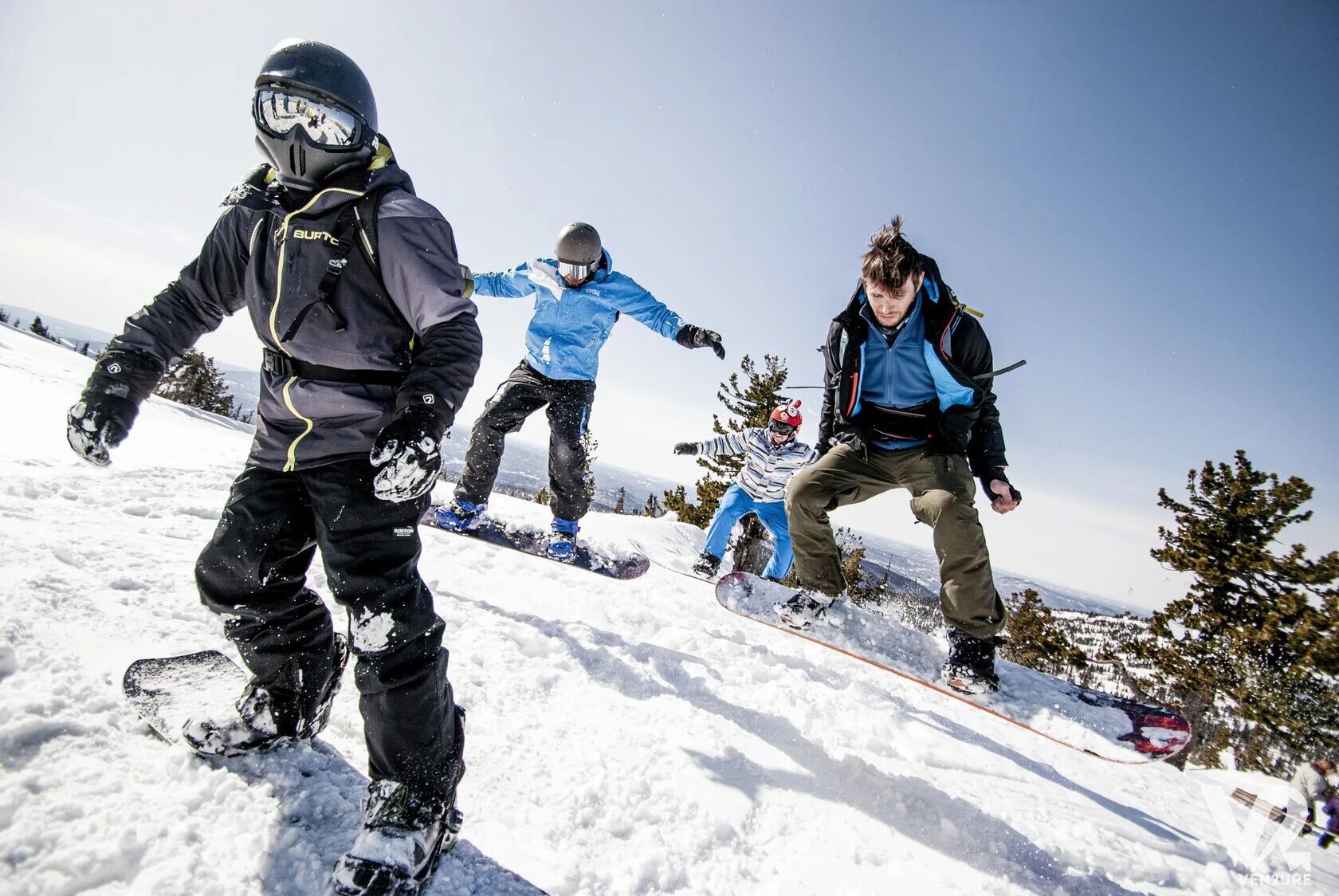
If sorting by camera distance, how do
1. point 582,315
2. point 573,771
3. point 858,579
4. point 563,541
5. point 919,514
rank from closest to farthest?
point 573,771 → point 919,514 → point 582,315 → point 563,541 → point 858,579

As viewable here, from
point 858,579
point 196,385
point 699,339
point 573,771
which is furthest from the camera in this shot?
point 196,385

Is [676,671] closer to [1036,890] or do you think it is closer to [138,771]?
[1036,890]

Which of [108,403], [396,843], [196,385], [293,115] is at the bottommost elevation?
[196,385]

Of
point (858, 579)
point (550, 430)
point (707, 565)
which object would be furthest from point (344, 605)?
point (858, 579)

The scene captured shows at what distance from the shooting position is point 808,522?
3850 mm

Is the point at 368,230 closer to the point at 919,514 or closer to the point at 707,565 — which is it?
the point at 919,514

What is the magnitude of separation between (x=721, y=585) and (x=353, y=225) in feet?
14.1

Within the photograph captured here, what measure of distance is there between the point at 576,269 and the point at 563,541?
2.55 metres

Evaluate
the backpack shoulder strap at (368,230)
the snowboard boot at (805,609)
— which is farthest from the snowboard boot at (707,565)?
the backpack shoulder strap at (368,230)

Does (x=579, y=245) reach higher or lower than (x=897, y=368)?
higher

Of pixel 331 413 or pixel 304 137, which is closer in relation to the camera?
pixel 331 413

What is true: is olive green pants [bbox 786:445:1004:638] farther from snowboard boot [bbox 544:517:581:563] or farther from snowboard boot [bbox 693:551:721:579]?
snowboard boot [bbox 693:551:721:579]

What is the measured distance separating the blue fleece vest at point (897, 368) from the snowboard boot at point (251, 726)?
356 cm

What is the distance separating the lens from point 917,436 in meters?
3.69
